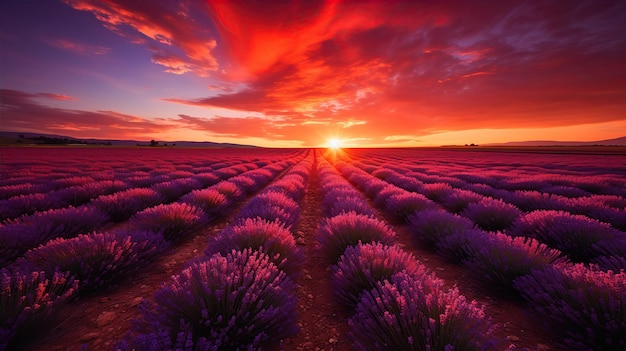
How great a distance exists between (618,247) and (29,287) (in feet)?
18.7

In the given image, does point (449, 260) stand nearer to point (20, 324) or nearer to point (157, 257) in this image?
point (157, 257)

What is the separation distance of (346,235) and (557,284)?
1.99m

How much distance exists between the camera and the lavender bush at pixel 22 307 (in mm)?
1629

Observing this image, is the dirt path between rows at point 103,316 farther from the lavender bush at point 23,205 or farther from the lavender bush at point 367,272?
the lavender bush at point 23,205

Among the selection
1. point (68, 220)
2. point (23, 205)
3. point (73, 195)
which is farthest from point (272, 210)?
point (73, 195)

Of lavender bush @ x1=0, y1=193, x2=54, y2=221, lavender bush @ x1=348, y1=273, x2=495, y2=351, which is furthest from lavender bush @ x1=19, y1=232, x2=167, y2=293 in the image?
lavender bush @ x1=0, y1=193, x2=54, y2=221

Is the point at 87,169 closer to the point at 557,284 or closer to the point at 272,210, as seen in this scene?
the point at 272,210

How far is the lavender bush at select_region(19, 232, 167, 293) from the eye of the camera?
242cm

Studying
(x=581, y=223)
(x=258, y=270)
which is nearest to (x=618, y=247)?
(x=581, y=223)

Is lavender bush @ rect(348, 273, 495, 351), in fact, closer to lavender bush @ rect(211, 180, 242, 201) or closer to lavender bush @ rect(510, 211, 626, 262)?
lavender bush @ rect(510, 211, 626, 262)

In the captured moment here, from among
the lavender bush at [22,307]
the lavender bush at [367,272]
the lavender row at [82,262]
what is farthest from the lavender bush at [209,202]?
the lavender bush at [367,272]

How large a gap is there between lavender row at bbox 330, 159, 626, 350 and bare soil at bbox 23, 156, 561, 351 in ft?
0.53

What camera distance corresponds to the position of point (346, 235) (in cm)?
329

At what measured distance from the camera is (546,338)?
1959 mm
